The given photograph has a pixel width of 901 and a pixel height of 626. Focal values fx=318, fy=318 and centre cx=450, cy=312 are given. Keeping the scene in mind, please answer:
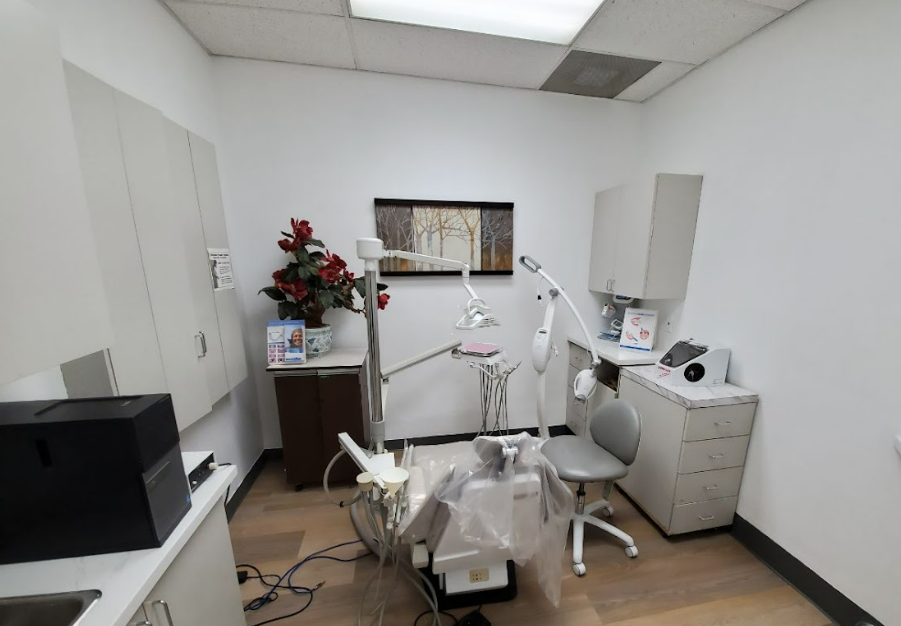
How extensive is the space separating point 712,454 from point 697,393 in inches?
12.9

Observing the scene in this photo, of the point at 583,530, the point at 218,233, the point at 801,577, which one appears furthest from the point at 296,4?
the point at 801,577

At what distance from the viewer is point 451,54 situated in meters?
1.89

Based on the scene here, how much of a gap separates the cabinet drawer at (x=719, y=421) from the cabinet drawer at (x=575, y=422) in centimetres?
92

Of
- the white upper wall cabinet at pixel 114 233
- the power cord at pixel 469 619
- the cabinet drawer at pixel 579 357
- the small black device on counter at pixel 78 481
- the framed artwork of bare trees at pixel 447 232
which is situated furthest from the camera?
the cabinet drawer at pixel 579 357

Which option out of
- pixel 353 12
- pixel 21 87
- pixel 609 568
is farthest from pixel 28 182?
pixel 609 568

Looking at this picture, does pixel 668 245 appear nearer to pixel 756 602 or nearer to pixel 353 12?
pixel 756 602

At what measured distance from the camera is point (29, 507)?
0.73 metres

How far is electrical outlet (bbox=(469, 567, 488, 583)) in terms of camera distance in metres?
1.34

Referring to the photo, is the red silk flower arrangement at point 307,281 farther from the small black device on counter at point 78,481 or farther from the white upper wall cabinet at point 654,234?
the white upper wall cabinet at point 654,234

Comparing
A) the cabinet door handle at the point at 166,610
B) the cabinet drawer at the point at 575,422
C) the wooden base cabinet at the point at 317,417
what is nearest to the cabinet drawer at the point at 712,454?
the cabinet drawer at the point at 575,422

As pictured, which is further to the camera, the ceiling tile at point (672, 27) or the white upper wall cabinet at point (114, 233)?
the ceiling tile at point (672, 27)

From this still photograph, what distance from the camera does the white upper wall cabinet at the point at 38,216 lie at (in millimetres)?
581

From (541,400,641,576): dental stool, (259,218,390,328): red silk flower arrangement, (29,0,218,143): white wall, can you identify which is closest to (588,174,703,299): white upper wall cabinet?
(541,400,641,576): dental stool

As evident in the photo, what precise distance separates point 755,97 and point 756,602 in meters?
2.45
